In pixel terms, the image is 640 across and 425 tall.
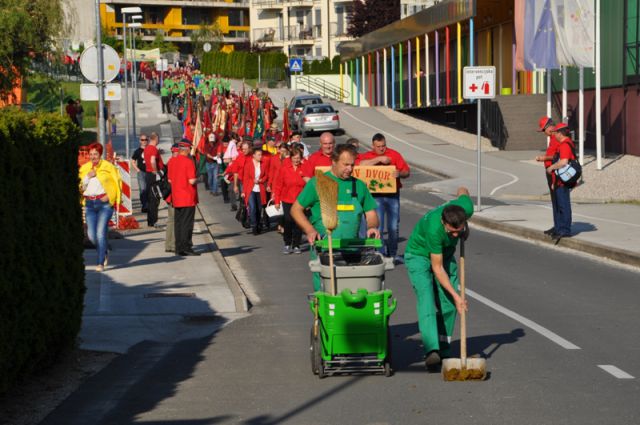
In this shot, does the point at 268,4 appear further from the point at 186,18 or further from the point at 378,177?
the point at 378,177

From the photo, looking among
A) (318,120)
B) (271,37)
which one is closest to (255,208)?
(318,120)

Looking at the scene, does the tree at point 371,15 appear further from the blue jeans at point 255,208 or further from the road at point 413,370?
the road at point 413,370

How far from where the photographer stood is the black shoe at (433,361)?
9727mm

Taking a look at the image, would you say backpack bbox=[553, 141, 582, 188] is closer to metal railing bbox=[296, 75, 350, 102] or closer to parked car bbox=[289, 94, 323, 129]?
parked car bbox=[289, 94, 323, 129]

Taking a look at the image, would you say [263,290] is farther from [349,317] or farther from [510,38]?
[510,38]

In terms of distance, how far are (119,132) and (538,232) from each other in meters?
45.0

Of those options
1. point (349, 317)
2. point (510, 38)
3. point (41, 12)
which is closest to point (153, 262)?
point (349, 317)

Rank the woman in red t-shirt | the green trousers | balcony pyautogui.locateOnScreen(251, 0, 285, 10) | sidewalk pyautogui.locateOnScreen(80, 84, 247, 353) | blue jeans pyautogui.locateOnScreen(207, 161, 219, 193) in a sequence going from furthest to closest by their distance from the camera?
balcony pyautogui.locateOnScreen(251, 0, 285, 10), blue jeans pyautogui.locateOnScreen(207, 161, 219, 193), the woman in red t-shirt, sidewalk pyautogui.locateOnScreen(80, 84, 247, 353), the green trousers

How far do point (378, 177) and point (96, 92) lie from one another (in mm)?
7569

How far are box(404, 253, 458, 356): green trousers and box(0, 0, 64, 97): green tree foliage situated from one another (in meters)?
20.2

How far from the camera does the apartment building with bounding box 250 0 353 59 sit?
11775 centimetres

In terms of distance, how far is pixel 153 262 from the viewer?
18516 millimetres

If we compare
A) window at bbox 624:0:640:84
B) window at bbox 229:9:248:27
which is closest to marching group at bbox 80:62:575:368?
window at bbox 624:0:640:84

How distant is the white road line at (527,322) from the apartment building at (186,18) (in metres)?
121
